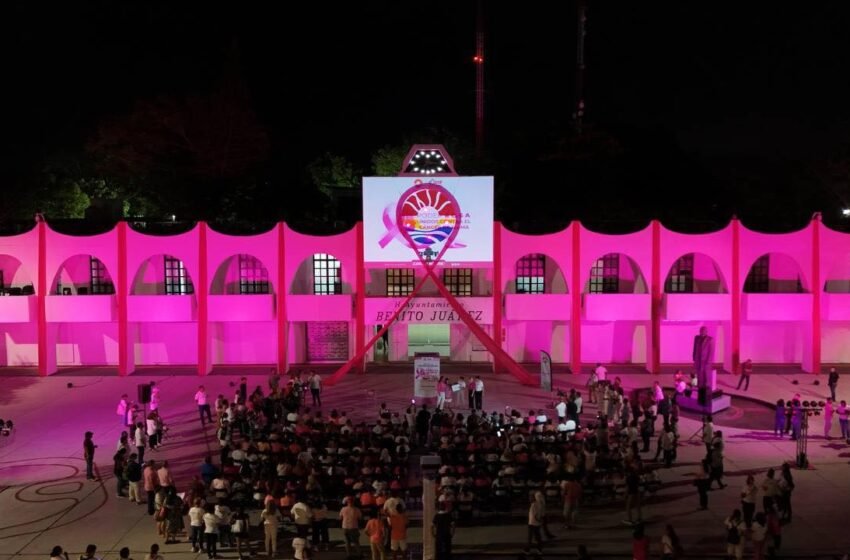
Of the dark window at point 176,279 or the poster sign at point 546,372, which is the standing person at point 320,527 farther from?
the dark window at point 176,279

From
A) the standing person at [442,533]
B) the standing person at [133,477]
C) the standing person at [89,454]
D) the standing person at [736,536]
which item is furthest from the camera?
the standing person at [89,454]

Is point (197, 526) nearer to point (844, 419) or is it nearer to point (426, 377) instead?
point (426, 377)

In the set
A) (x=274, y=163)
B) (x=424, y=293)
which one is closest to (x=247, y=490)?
(x=424, y=293)

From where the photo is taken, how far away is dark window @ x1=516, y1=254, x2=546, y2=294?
32500 mm

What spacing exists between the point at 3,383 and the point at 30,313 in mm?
2928

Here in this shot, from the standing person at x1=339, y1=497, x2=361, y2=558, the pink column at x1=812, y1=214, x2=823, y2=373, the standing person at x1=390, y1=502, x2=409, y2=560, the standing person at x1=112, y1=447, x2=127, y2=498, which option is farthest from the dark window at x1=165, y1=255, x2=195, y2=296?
the pink column at x1=812, y1=214, x2=823, y2=373

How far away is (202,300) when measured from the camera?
30.5 meters

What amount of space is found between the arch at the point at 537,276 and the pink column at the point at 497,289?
169cm

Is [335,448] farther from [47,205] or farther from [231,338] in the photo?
[47,205]

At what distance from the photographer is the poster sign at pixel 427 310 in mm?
30469

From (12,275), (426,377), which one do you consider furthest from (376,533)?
(12,275)

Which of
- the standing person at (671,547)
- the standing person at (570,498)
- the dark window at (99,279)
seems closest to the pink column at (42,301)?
the dark window at (99,279)

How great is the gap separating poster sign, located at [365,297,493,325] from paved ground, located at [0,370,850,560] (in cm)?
243

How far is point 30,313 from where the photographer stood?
30.6 meters
